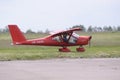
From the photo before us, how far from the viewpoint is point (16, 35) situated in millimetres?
31734

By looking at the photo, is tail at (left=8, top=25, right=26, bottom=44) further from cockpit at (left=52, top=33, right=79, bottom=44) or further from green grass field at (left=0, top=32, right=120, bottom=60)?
cockpit at (left=52, top=33, right=79, bottom=44)

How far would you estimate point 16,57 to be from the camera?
2206 centimetres

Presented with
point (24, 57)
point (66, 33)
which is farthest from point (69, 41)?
point (24, 57)

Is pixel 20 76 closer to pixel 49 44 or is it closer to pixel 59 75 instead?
pixel 59 75

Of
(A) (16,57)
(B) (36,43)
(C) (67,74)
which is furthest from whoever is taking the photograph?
(B) (36,43)

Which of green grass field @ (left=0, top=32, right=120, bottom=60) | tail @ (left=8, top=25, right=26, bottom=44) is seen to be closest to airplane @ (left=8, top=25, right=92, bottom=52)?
tail @ (left=8, top=25, right=26, bottom=44)

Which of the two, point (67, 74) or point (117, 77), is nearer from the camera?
point (117, 77)

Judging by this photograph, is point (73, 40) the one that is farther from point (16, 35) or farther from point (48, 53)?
point (48, 53)

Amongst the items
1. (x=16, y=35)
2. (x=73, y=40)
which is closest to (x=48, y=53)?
(x=73, y=40)

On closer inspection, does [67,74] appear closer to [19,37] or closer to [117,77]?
[117,77]

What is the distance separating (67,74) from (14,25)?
18.5m

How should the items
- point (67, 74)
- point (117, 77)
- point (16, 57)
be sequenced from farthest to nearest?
point (16, 57), point (67, 74), point (117, 77)

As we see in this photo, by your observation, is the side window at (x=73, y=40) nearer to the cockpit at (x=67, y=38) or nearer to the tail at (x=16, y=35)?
the cockpit at (x=67, y=38)

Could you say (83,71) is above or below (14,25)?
below
